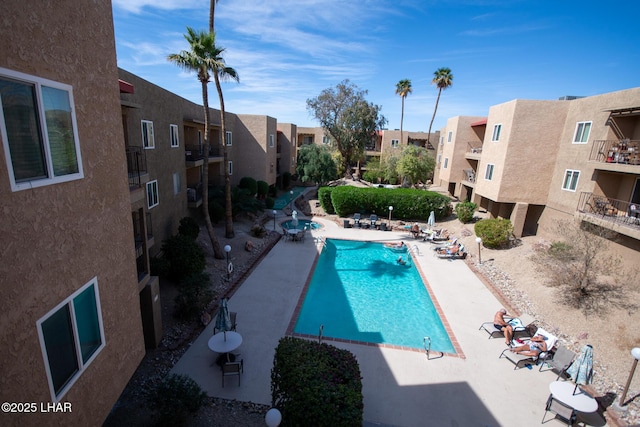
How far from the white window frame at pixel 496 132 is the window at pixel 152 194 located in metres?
22.6

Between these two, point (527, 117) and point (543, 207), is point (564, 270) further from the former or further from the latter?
point (527, 117)

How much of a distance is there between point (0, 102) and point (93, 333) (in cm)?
357

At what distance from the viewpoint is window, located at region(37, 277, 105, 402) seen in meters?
4.06

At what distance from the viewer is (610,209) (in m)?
16.8

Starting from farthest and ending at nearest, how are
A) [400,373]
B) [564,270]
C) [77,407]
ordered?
[564,270], [400,373], [77,407]

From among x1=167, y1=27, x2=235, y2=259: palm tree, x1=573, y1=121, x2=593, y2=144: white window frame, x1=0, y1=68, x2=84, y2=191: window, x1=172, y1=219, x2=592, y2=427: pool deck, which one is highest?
x1=167, y1=27, x2=235, y2=259: palm tree

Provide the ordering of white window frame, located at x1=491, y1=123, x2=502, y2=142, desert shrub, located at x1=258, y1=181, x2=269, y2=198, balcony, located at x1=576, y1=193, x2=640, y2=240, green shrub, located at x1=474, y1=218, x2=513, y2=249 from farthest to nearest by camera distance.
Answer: desert shrub, located at x1=258, y1=181, x2=269, y2=198
white window frame, located at x1=491, y1=123, x2=502, y2=142
green shrub, located at x1=474, y1=218, x2=513, y2=249
balcony, located at x1=576, y1=193, x2=640, y2=240

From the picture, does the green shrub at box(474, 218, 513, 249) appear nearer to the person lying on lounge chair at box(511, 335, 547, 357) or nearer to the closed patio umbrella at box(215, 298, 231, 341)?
the person lying on lounge chair at box(511, 335, 547, 357)

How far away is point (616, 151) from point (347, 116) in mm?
29752

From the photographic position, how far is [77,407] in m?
4.57

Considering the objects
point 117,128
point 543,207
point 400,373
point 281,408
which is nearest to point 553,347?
point 400,373

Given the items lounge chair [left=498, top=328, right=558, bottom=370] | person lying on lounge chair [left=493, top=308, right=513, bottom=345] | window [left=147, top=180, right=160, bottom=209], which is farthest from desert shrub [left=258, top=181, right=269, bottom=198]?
lounge chair [left=498, top=328, right=558, bottom=370]

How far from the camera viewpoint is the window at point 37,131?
347 cm

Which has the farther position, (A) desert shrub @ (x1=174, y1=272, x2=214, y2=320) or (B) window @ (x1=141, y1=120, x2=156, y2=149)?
(B) window @ (x1=141, y1=120, x2=156, y2=149)
